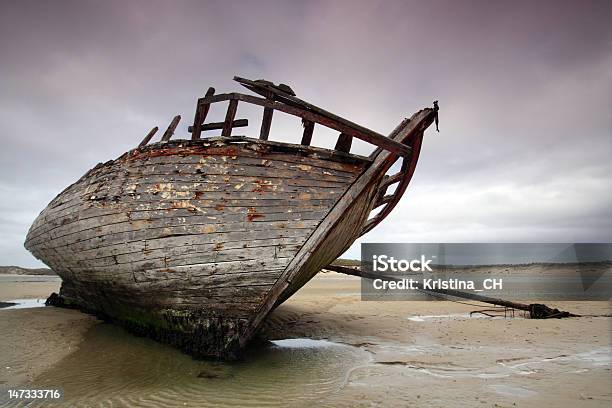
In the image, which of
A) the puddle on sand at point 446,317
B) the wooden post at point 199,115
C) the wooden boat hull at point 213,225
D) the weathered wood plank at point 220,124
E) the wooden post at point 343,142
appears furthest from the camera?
the puddle on sand at point 446,317

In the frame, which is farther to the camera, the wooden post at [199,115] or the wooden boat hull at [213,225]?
the wooden post at [199,115]

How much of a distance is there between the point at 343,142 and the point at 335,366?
289 centimetres

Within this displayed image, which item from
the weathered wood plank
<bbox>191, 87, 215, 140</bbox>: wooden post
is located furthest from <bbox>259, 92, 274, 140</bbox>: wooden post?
<bbox>191, 87, 215, 140</bbox>: wooden post

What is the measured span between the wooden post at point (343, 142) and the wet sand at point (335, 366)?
9.05ft

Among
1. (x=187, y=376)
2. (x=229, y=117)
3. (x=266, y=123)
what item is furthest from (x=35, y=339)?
(x=266, y=123)

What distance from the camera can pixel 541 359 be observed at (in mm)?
4969

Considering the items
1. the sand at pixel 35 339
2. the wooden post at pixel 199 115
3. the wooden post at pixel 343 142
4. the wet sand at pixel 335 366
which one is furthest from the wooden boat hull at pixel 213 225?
the sand at pixel 35 339

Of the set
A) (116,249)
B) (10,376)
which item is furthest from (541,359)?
(10,376)

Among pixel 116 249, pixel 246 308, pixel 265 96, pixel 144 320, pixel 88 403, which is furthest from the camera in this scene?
pixel 144 320

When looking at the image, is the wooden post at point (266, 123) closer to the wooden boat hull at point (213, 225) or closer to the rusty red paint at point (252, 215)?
the wooden boat hull at point (213, 225)

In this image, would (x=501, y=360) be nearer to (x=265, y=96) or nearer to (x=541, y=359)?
(x=541, y=359)

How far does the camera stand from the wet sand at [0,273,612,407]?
3.56 metres

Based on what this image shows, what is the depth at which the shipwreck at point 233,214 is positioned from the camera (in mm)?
4398

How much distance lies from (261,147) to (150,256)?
78.4 inches
